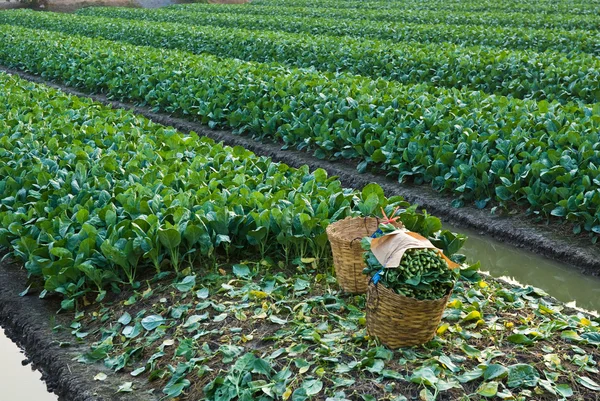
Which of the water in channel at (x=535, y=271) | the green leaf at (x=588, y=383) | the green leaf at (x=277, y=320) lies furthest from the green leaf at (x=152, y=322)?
the water in channel at (x=535, y=271)

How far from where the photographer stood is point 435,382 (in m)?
3.44

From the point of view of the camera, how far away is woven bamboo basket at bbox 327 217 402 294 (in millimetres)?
4270

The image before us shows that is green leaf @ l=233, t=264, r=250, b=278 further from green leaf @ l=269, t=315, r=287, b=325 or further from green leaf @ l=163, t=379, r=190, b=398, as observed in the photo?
green leaf @ l=163, t=379, r=190, b=398

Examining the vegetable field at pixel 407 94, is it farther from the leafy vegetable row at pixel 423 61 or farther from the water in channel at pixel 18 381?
the water in channel at pixel 18 381

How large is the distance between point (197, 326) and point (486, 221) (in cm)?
347

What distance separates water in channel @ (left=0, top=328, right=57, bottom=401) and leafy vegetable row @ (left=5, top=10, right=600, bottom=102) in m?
7.07

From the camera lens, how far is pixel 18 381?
4.53 metres

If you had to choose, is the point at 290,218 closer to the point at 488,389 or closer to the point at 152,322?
the point at 152,322

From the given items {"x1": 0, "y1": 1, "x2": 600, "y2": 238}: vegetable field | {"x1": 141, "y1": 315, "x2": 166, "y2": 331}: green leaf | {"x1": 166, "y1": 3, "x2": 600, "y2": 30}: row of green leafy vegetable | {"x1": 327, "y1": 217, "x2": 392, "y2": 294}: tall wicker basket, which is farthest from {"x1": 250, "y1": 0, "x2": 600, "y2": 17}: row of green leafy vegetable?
{"x1": 141, "y1": 315, "x2": 166, "y2": 331}: green leaf

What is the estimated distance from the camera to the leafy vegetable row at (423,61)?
10383mm

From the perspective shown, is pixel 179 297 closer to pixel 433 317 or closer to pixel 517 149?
pixel 433 317

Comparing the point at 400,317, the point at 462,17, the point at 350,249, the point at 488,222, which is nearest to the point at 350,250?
the point at 350,249

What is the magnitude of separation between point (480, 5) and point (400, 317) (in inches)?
898

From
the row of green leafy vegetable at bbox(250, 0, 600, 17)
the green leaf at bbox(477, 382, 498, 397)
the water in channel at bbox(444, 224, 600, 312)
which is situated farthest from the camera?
the row of green leafy vegetable at bbox(250, 0, 600, 17)
